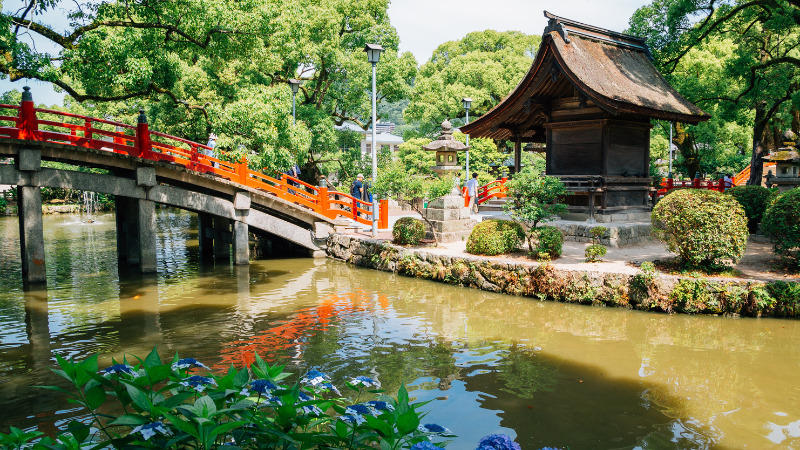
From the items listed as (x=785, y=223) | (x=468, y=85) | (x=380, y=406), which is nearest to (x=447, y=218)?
(x=785, y=223)

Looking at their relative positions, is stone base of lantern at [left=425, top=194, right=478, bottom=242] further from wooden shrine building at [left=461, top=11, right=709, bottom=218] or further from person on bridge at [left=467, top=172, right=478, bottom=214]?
person on bridge at [left=467, top=172, right=478, bottom=214]

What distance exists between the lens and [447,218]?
56.8 feet

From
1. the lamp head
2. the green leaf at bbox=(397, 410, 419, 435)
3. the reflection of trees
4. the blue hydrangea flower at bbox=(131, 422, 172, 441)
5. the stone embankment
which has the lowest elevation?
the reflection of trees

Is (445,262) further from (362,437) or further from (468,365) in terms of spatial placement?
(362,437)

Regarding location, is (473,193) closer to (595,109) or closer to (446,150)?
(446,150)

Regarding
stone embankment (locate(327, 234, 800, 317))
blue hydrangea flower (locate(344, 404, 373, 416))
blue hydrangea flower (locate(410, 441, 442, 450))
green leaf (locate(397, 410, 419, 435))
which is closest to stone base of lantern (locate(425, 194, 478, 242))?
stone embankment (locate(327, 234, 800, 317))

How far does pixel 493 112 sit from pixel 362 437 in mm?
16408

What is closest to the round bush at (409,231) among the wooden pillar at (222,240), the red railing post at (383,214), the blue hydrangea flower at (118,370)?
the red railing post at (383,214)

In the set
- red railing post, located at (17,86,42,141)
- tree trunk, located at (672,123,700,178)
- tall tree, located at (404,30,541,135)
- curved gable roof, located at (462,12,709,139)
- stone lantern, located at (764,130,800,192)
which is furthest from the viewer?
tall tree, located at (404,30,541,135)

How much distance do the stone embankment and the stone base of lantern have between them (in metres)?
1.93

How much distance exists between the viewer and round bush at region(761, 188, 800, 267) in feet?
37.4

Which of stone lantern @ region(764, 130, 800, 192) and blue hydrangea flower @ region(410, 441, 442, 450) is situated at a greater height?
stone lantern @ region(764, 130, 800, 192)

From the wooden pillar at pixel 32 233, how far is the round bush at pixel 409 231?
9668mm

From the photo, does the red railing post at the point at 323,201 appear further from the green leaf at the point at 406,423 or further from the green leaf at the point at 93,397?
the green leaf at the point at 406,423
